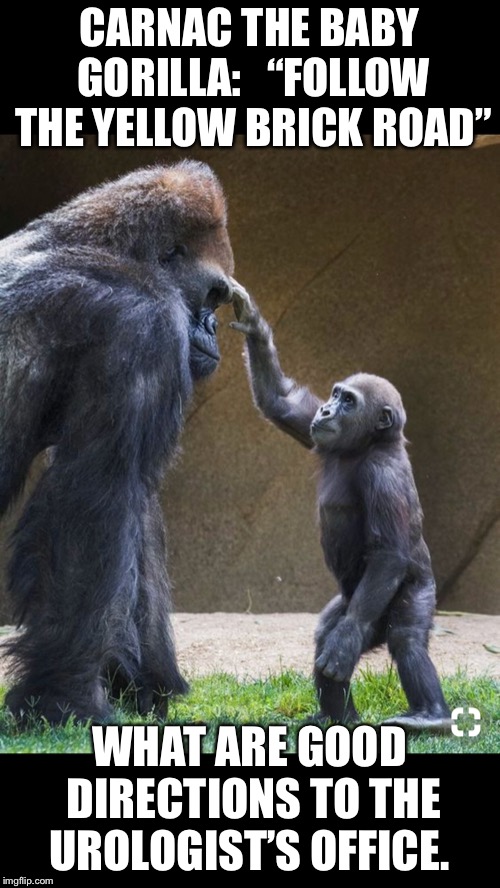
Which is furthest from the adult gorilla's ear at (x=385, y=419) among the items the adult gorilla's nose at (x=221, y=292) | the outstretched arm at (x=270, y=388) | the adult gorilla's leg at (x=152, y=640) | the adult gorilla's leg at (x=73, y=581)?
the adult gorilla's leg at (x=73, y=581)

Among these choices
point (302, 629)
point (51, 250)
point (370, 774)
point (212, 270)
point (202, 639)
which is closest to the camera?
point (370, 774)

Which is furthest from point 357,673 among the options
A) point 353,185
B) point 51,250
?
point 353,185

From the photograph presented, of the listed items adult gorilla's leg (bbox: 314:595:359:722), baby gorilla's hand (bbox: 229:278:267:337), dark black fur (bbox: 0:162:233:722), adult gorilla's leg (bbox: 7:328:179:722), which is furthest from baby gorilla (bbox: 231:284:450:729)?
adult gorilla's leg (bbox: 7:328:179:722)

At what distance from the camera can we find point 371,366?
909 centimetres

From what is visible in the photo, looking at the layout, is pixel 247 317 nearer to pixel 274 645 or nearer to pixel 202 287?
pixel 202 287

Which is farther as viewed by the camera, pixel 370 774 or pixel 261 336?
pixel 261 336

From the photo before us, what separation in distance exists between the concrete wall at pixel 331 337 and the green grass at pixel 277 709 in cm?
328

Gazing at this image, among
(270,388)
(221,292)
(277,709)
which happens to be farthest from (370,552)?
(221,292)

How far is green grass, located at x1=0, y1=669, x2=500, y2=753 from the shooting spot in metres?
4.16

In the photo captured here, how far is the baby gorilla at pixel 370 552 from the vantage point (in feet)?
15.2

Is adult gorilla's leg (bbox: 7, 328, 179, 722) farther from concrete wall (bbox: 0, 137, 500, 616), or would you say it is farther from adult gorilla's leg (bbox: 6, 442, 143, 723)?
concrete wall (bbox: 0, 137, 500, 616)

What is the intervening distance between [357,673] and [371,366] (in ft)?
11.1

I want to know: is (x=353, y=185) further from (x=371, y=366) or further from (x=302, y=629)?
(x=302, y=629)

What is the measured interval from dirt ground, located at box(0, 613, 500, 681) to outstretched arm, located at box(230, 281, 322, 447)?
1.28 m
